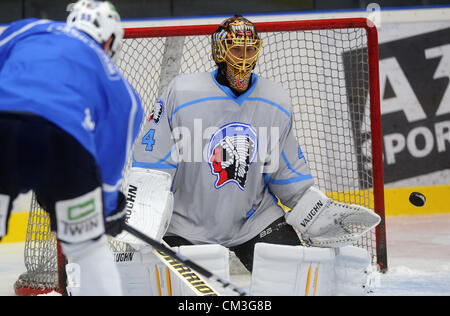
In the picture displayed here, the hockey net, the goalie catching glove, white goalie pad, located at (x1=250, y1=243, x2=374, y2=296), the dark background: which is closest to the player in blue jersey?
white goalie pad, located at (x1=250, y1=243, x2=374, y2=296)

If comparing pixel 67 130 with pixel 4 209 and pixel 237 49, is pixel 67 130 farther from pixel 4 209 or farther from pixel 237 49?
pixel 237 49

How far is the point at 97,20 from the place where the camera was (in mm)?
1723

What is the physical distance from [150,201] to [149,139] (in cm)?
24

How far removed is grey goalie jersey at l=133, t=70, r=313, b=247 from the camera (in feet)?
8.09

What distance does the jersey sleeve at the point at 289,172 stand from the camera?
100 inches

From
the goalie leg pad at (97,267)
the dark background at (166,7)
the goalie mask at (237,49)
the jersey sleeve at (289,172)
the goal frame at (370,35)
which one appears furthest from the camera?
the dark background at (166,7)

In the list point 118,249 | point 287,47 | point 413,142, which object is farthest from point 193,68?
point 413,142

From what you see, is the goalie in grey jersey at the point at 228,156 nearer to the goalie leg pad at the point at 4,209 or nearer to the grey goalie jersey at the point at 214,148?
the grey goalie jersey at the point at 214,148

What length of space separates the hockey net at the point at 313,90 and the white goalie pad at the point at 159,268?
702mm

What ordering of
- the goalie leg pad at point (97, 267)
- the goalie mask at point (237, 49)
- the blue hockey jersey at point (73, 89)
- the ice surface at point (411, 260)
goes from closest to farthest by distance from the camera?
the blue hockey jersey at point (73, 89) < the goalie leg pad at point (97, 267) < the goalie mask at point (237, 49) < the ice surface at point (411, 260)

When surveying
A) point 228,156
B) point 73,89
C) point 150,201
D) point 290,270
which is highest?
point 73,89

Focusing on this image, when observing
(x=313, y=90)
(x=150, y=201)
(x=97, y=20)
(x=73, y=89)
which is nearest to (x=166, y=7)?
(x=313, y=90)

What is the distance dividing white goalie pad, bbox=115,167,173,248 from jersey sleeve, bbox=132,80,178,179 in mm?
72

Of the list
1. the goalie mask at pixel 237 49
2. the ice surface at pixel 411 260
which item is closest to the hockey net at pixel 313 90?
the ice surface at pixel 411 260
